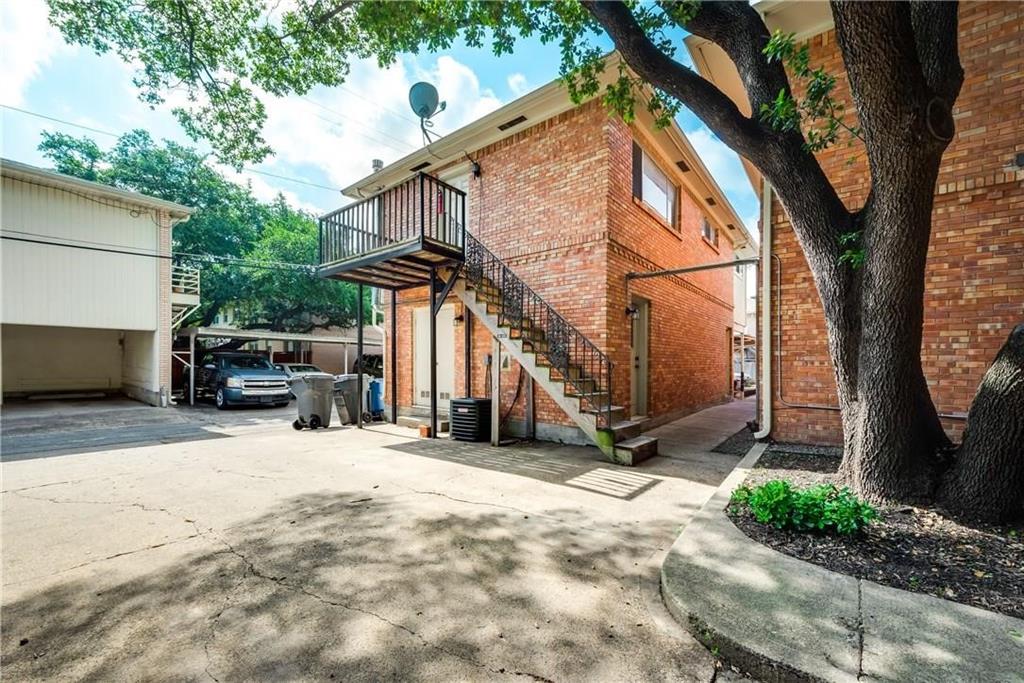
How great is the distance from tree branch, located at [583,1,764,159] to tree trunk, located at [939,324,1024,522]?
98.6 inches

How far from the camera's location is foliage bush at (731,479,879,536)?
2.92m

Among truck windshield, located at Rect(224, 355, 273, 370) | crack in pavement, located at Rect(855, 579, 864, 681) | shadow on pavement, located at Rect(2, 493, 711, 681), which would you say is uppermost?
truck windshield, located at Rect(224, 355, 273, 370)

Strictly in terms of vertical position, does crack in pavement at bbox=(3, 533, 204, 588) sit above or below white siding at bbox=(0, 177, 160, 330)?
below

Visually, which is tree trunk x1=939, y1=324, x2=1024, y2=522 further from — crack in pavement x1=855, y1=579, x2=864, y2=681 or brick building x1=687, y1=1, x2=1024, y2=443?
brick building x1=687, y1=1, x2=1024, y2=443

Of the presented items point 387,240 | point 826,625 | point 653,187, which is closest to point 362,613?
point 826,625

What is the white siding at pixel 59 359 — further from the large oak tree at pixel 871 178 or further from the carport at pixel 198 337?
the large oak tree at pixel 871 178

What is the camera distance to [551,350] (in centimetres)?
724

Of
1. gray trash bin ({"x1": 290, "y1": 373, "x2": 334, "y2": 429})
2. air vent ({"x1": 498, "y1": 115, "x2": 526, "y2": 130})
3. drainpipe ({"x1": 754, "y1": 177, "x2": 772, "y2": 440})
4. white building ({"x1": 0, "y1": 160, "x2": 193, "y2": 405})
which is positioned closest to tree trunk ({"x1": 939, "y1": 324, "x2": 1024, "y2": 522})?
drainpipe ({"x1": 754, "y1": 177, "x2": 772, "y2": 440})

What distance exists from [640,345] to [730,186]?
647cm

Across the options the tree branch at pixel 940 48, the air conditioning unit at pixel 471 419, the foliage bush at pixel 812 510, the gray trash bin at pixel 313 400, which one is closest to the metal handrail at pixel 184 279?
the gray trash bin at pixel 313 400

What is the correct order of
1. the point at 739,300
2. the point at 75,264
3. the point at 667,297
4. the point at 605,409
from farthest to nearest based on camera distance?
the point at 739,300 < the point at 75,264 < the point at 667,297 < the point at 605,409

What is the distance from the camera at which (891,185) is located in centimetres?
318

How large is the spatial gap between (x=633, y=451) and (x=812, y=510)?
110 inches

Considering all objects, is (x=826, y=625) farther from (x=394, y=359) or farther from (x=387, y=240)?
(x=394, y=359)
